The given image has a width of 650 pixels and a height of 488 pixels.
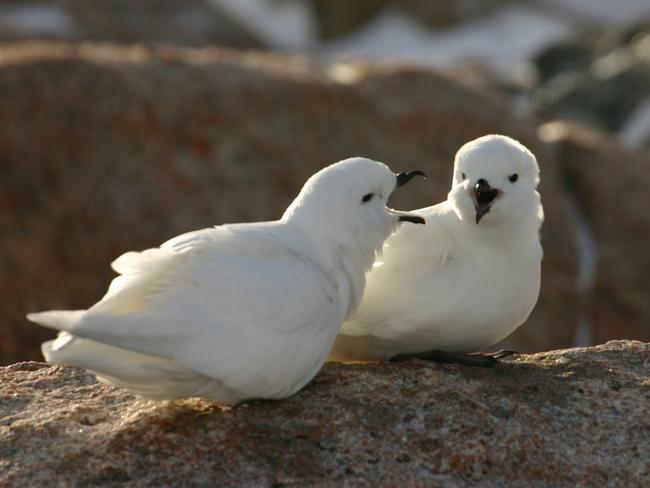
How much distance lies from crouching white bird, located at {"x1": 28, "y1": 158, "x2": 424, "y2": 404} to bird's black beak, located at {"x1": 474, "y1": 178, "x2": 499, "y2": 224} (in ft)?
2.11

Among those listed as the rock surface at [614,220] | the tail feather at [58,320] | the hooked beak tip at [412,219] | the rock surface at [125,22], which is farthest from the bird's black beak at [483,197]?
the rock surface at [125,22]

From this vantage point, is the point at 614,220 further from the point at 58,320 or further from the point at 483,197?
the point at 58,320

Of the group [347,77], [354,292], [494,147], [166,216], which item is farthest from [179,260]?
[347,77]

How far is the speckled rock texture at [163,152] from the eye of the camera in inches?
535

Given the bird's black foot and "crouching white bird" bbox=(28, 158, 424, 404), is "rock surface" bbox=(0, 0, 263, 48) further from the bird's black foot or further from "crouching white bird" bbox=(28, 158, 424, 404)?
"crouching white bird" bbox=(28, 158, 424, 404)

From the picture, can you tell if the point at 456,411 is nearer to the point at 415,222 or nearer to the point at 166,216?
the point at 415,222

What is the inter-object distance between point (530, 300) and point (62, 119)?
846 centimetres

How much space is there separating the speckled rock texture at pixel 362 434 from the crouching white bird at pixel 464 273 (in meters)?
0.26

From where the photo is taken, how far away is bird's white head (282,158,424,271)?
6.07 metres

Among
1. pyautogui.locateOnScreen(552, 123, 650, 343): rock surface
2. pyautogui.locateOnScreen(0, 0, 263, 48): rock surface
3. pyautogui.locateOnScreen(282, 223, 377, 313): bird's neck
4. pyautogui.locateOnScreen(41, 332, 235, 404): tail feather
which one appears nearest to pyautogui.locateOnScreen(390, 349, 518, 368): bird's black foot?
pyautogui.locateOnScreen(282, 223, 377, 313): bird's neck

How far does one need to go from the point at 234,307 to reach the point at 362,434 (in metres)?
0.87

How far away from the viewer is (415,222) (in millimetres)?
6391

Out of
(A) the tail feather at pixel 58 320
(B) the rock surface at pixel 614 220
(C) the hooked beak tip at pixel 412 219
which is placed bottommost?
(B) the rock surface at pixel 614 220

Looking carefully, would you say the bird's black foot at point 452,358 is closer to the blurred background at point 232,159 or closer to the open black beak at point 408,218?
the open black beak at point 408,218
